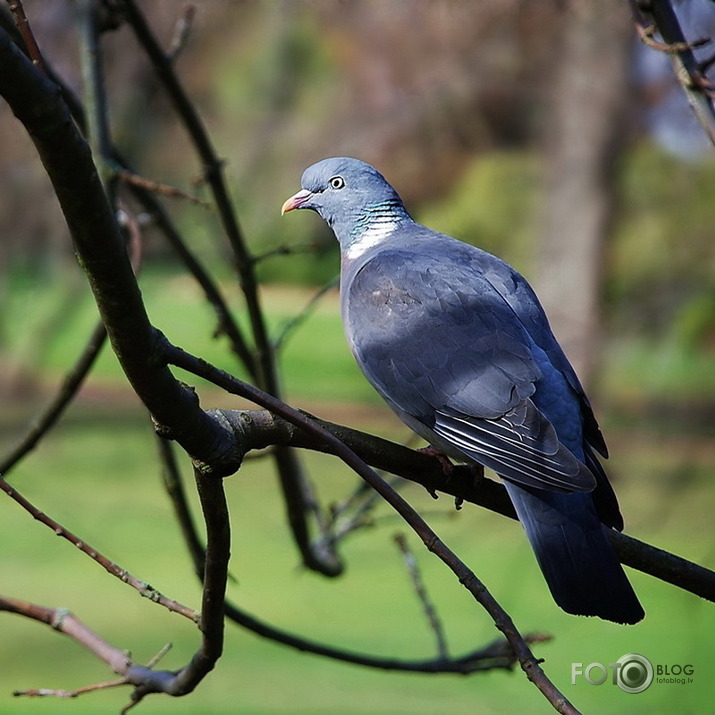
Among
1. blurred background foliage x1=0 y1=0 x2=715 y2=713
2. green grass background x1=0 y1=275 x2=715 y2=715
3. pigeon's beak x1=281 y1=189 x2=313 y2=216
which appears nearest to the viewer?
pigeon's beak x1=281 y1=189 x2=313 y2=216

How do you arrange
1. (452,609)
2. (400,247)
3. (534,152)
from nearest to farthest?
(400,247) < (452,609) < (534,152)

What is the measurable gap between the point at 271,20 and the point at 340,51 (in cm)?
24

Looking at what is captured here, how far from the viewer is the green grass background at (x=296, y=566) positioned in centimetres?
216

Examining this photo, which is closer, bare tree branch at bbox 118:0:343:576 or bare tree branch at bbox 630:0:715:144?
bare tree branch at bbox 630:0:715:144

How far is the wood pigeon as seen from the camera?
84 cm

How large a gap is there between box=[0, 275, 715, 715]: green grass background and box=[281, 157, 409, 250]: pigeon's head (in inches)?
31.0

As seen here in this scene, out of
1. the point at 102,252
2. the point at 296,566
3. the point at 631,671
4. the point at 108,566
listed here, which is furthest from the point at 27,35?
the point at 296,566

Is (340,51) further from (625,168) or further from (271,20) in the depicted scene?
(625,168)

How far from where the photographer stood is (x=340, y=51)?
10.2ft

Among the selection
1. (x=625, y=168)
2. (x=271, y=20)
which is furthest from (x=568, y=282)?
(x=271, y=20)

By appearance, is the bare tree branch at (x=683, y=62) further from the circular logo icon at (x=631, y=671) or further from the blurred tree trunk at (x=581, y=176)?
the blurred tree trunk at (x=581, y=176)

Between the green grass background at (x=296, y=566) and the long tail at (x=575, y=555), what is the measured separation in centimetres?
91

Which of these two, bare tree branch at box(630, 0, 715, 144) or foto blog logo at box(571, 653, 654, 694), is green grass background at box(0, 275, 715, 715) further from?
bare tree branch at box(630, 0, 715, 144)

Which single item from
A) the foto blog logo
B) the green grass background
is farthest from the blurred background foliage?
the foto blog logo
